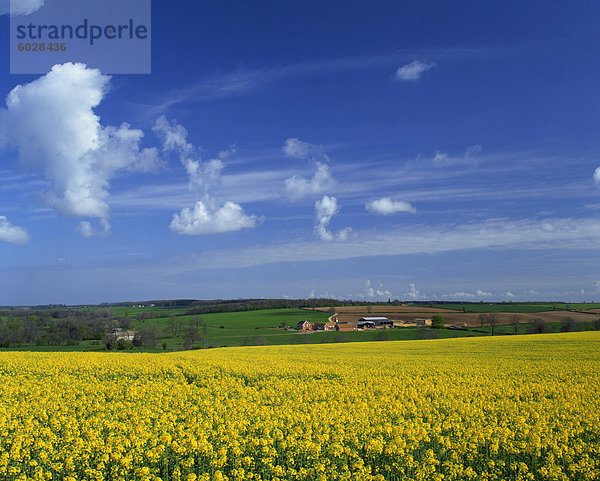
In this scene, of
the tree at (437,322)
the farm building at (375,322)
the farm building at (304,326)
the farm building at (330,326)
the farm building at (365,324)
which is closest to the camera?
the tree at (437,322)

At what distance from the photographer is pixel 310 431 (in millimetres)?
9547

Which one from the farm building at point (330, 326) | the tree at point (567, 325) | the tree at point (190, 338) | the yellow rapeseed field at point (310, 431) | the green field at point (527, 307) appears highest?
the yellow rapeseed field at point (310, 431)

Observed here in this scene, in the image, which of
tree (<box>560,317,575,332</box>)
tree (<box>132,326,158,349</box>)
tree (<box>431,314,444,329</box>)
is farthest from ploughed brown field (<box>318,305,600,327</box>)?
tree (<box>132,326,158,349</box>)

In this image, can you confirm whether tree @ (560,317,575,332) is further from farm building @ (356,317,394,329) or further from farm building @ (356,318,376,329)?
farm building @ (356,318,376,329)

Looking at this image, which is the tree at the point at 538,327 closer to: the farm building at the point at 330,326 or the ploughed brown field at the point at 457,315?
the ploughed brown field at the point at 457,315

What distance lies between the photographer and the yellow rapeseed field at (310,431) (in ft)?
27.2

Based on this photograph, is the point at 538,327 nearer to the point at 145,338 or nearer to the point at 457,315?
the point at 457,315

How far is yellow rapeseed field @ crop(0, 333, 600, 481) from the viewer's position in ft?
27.2

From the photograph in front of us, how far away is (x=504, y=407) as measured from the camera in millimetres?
12344

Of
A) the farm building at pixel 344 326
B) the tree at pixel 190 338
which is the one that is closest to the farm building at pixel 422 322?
the farm building at pixel 344 326

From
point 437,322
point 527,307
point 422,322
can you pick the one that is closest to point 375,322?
point 422,322

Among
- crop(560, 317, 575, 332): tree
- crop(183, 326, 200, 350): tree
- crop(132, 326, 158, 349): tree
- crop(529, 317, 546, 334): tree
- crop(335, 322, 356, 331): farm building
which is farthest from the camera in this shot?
crop(335, 322, 356, 331): farm building

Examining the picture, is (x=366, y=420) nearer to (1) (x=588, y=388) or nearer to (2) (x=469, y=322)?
(1) (x=588, y=388)

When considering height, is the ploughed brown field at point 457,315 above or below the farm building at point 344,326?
above
